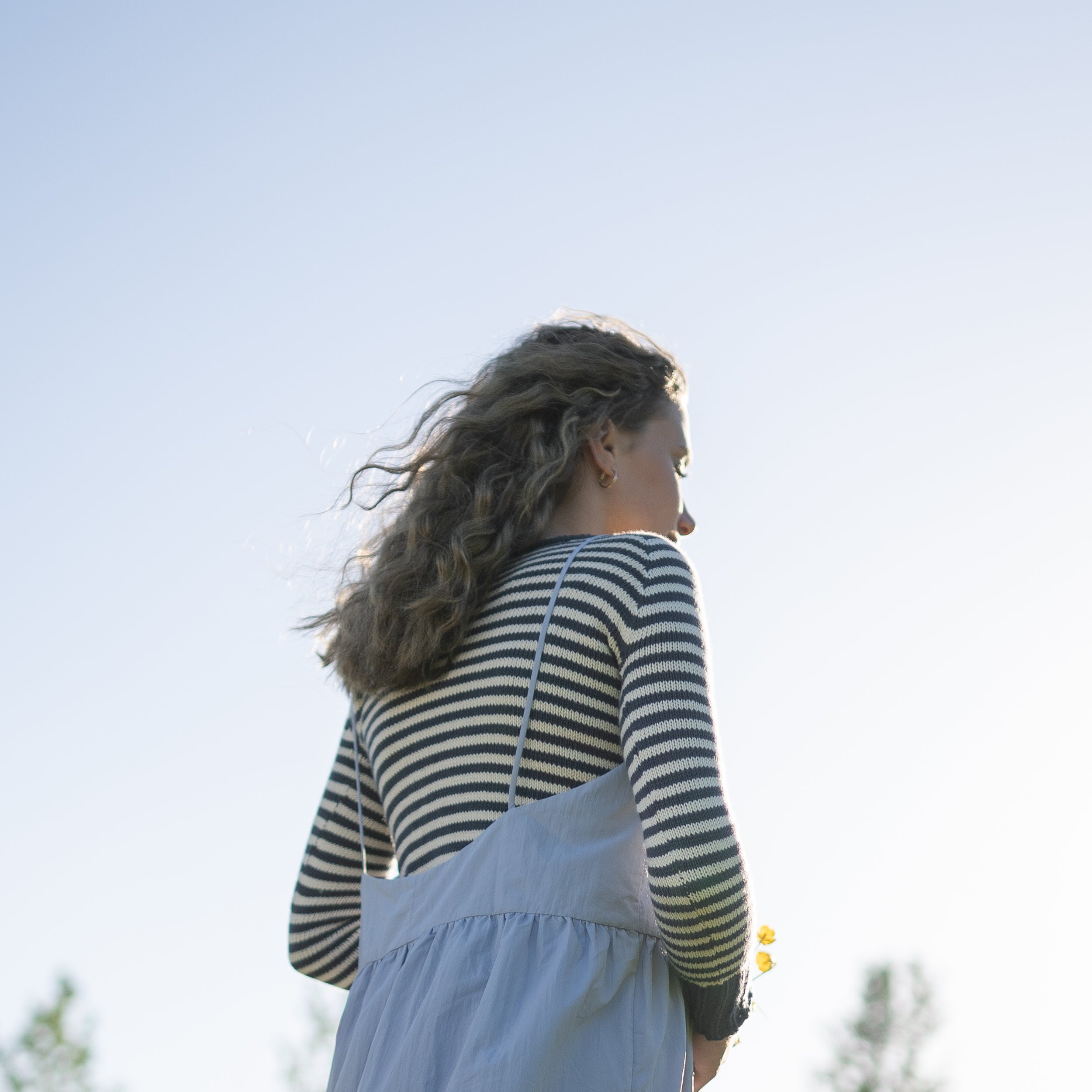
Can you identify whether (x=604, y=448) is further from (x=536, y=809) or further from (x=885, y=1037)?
(x=885, y=1037)

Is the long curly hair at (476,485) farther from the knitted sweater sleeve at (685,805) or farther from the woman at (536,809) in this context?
the knitted sweater sleeve at (685,805)

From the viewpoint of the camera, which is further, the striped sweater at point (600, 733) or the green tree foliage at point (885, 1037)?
the green tree foliage at point (885, 1037)

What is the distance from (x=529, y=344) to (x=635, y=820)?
1.05m

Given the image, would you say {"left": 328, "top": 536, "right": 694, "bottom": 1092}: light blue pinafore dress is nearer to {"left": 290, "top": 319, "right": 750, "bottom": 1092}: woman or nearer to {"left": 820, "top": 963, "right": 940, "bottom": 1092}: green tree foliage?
{"left": 290, "top": 319, "right": 750, "bottom": 1092}: woman

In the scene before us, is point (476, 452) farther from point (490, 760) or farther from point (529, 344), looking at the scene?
point (490, 760)

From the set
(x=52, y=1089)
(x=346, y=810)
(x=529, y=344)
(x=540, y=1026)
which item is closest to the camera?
(x=540, y=1026)

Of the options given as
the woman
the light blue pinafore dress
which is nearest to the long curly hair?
the woman

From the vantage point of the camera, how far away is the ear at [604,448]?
2.19 m

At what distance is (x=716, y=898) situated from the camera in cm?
156

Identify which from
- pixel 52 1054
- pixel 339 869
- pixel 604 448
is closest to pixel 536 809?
pixel 339 869

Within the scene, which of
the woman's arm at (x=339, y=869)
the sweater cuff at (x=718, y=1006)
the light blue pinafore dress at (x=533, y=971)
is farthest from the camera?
the woman's arm at (x=339, y=869)

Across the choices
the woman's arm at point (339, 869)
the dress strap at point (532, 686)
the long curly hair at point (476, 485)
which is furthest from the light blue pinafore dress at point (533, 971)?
the woman's arm at point (339, 869)

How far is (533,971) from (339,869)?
709 mm

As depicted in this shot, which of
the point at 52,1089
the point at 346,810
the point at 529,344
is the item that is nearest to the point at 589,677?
the point at 346,810
